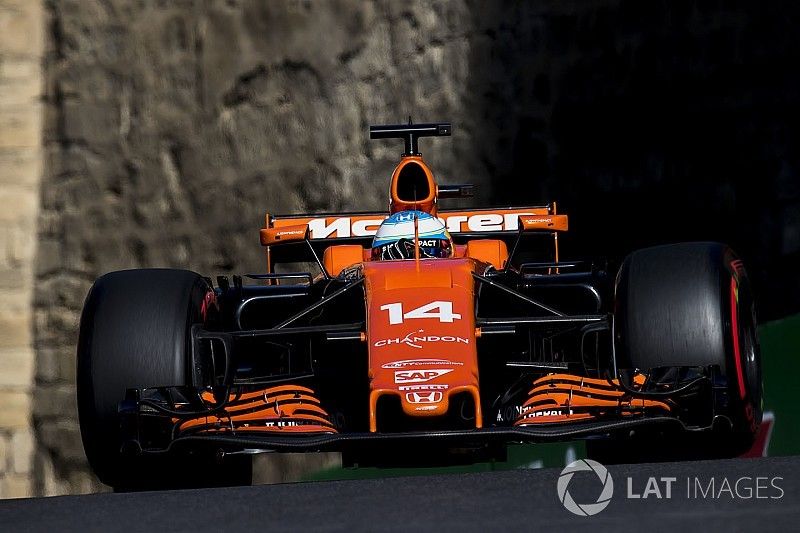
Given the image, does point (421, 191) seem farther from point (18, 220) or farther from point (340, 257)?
point (18, 220)

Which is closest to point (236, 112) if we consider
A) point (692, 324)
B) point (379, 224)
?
point (379, 224)

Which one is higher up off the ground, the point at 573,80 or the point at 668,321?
the point at 573,80

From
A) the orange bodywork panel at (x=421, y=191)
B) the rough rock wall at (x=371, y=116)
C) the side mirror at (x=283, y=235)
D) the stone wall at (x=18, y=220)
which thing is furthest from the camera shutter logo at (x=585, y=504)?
the stone wall at (x=18, y=220)

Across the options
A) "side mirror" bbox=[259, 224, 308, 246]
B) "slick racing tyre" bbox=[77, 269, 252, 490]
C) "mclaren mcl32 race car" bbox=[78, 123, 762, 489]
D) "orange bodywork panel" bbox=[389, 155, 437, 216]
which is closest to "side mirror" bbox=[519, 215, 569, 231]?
"orange bodywork panel" bbox=[389, 155, 437, 216]

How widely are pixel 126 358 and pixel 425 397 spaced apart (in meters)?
1.07

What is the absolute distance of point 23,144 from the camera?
9.05 m

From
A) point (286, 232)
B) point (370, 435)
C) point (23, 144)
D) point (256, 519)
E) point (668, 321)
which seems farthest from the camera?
point (23, 144)

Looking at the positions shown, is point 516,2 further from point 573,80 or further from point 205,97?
point 205,97

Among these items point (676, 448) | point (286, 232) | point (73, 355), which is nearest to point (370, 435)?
point (676, 448)

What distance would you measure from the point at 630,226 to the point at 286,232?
9.26ft

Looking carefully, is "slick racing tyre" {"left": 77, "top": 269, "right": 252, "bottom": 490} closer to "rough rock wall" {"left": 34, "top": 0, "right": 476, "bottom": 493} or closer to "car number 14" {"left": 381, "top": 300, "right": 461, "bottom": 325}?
Result: "car number 14" {"left": 381, "top": 300, "right": 461, "bottom": 325}

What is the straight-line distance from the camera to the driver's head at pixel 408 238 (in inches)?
248

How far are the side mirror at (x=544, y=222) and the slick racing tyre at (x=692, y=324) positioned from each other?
1966mm

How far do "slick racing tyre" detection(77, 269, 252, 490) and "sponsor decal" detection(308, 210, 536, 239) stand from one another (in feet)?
6.43
